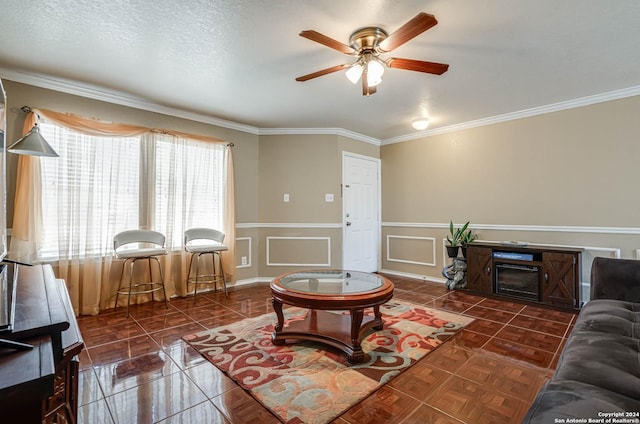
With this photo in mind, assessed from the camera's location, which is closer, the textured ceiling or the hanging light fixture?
the textured ceiling

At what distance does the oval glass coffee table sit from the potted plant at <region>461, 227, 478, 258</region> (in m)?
1.97

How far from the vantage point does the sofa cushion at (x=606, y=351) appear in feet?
3.46

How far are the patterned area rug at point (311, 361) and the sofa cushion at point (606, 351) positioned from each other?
38.9 inches

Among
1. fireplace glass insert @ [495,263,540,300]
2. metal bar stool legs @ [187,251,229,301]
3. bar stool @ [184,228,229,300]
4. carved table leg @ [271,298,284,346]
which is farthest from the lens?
metal bar stool legs @ [187,251,229,301]

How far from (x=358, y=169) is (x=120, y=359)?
3.93 meters

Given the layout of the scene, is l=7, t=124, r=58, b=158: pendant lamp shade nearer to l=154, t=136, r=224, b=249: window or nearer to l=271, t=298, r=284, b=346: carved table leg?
l=154, t=136, r=224, b=249: window

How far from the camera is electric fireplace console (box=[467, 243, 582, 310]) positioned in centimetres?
320

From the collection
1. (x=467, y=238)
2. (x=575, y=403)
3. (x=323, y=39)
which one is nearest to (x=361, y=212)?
(x=467, y=238)

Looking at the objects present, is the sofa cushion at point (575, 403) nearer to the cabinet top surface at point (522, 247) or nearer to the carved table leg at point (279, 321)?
the carved table leg at point (279, 321)

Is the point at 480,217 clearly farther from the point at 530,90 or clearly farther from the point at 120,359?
the point at 120,359

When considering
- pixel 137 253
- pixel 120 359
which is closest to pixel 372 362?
pixel 120 359

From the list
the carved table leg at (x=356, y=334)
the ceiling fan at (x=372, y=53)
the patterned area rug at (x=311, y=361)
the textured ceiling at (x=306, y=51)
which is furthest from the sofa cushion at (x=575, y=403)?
the textured ceiling at (x=306, y=51)

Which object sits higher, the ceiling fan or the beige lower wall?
the ceiling fan

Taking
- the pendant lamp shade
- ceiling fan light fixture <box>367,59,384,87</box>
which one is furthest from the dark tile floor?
ceiling fan light fixture <box>367,59,384,87</box>
